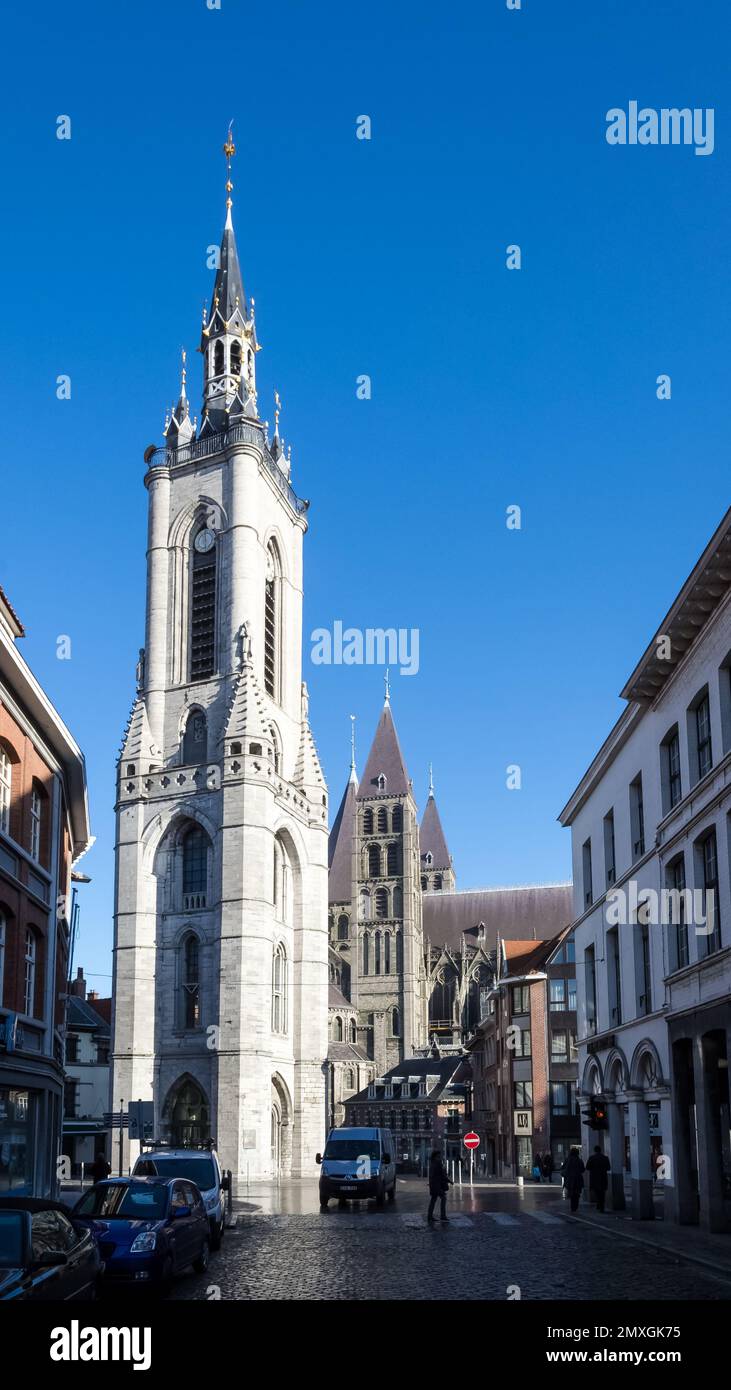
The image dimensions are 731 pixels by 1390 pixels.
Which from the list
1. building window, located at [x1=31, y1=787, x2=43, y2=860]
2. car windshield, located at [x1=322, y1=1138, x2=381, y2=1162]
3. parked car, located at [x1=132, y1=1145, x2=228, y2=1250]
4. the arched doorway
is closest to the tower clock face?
the arched doorway

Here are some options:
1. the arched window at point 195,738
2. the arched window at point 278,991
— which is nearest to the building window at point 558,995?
the arched window at point 278,991

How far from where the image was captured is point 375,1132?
3362 centimetres

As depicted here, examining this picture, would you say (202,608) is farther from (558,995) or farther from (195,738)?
(558,995)

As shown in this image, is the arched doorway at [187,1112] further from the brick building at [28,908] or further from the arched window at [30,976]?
the arched window at [30,976]

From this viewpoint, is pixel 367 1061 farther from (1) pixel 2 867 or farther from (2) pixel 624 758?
(1) pixel 2 867

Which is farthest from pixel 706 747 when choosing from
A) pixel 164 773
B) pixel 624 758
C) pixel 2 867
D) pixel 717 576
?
pixel 164 773

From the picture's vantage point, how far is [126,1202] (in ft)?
53.7

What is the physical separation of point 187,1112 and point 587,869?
31313mm

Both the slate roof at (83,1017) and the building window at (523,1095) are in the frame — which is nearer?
the building window at (523,1095)

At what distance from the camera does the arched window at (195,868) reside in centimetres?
6288

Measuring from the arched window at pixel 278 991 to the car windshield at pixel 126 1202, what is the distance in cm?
4634

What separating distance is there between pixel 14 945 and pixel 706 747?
42.4 feet

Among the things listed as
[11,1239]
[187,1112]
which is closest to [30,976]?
[11,1239]

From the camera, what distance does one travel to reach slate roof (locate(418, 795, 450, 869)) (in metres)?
126
